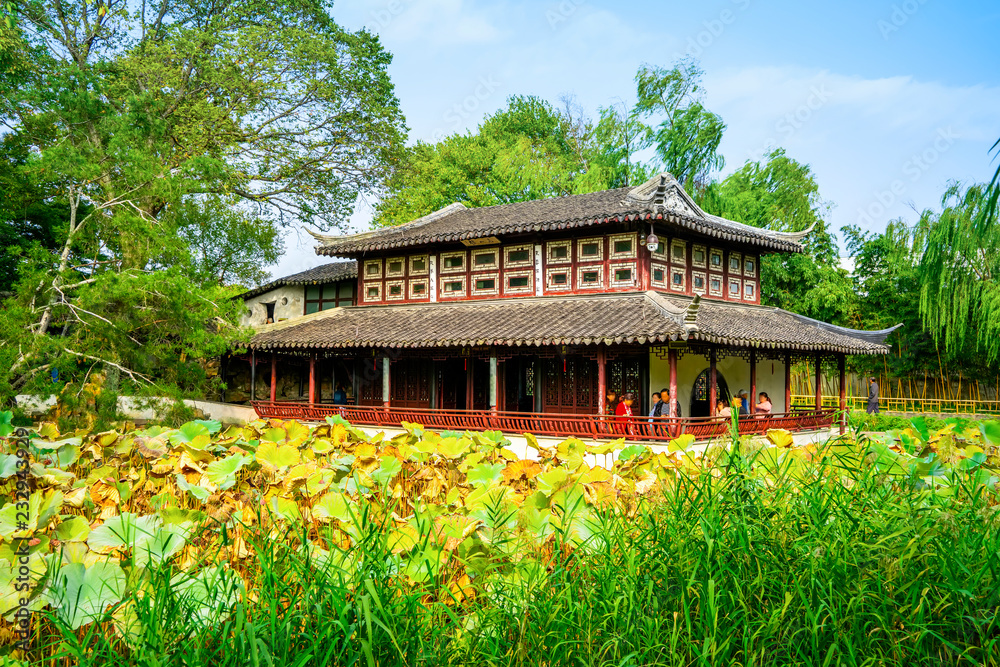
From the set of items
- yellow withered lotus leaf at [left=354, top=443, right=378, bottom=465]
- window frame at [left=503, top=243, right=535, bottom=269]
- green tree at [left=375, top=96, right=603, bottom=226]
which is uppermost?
green tree at [left=375, top=96, right=603, bottom=226]

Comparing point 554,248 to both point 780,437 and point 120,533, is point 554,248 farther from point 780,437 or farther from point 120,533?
point 120,533

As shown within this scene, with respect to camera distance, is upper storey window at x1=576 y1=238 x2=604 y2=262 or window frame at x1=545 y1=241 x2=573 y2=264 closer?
upper storey window at x1=576 y1=238 x2=604 y2=262

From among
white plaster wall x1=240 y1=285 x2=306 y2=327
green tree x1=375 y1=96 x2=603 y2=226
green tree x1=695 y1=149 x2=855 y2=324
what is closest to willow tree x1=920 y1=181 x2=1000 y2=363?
green tree x1=695 y1=149 x2=855 y2=324

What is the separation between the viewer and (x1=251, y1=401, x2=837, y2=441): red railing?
12891mm

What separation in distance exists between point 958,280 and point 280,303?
855 inches

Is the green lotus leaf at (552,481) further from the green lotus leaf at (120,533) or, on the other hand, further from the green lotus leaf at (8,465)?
the green lotus leaf at (8,465)

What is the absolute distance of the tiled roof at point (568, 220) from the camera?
14.7 metres

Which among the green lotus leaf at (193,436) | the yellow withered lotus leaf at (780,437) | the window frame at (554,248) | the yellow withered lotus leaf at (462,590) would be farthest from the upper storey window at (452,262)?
the yellow withered lotus leaf at (462,590)

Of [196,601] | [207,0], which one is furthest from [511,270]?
[196,601]

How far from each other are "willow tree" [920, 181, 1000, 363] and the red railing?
9.31 meters

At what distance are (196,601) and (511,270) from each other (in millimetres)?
14287

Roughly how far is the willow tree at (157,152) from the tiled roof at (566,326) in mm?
2930

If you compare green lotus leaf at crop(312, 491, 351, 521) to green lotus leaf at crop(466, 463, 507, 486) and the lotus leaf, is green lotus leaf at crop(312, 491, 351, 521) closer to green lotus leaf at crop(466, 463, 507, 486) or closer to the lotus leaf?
green lotus leaf at crop(466, 463, 507, 486)

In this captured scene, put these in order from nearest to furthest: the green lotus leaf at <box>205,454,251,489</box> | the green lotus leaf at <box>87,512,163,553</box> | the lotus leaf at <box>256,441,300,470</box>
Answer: the green lotus leaf at <box>87,512,163,553</box>, the green lotus leaf at <box>205,454,251,489</box>, the lotus leaf at <box>256,441,300,470</box>
